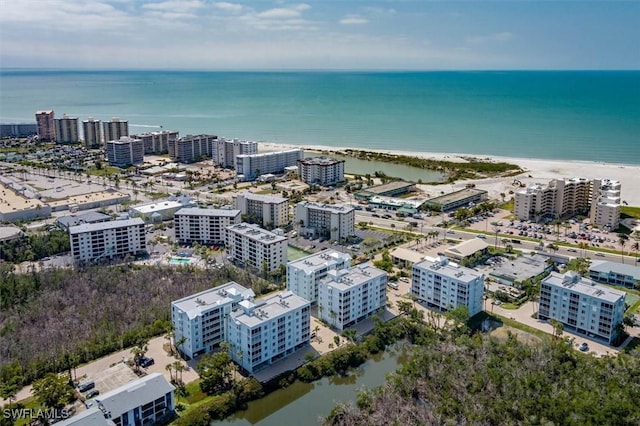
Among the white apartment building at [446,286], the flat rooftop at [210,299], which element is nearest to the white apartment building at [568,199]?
the white apartment building at [446,286]

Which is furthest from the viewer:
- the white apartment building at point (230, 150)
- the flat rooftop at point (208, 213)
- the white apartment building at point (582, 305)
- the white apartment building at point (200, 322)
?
the white apartment building at point (230, 150)

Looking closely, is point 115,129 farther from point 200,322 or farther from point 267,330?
point 267,330

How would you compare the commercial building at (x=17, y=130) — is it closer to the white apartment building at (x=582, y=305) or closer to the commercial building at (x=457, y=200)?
the commercial building at (x=457, y=200)

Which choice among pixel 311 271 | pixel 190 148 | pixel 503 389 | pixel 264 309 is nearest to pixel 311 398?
pixel 264 309

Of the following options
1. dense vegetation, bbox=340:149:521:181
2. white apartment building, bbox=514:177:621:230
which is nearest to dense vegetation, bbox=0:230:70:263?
white apartment building, bbox=514:177:621:230

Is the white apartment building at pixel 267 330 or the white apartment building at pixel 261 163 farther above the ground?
the white apartment building at pixel 261 163
